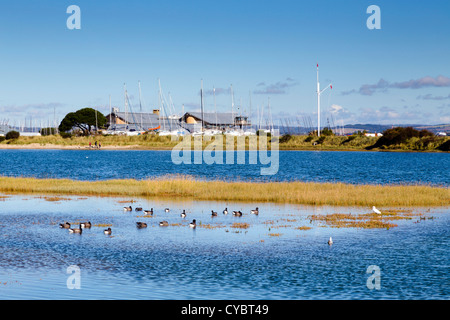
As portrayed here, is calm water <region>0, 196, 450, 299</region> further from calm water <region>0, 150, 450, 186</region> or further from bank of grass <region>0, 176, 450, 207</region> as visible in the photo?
calm water <region>0, 150, 450, 186</region>

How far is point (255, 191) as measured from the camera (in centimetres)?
5250

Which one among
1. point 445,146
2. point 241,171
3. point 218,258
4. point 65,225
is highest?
point 445,146

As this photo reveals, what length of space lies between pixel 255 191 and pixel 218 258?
26.8m

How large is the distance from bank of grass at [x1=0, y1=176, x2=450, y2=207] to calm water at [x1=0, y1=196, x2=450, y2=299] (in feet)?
24.2

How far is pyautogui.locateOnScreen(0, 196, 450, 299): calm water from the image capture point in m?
20.4

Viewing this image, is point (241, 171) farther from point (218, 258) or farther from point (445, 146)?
point (445, 146)

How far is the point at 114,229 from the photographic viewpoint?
33844mm

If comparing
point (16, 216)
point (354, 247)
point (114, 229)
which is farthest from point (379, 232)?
point (16, 216)

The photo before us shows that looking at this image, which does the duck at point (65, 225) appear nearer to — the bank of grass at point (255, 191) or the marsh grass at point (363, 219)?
the marsh grass at point (363, 219)

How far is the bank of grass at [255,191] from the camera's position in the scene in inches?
1850

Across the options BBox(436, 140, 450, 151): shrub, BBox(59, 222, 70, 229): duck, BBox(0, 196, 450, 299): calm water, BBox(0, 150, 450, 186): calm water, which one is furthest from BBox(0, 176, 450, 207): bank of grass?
BBox(436, 140, 450, 151): shrub

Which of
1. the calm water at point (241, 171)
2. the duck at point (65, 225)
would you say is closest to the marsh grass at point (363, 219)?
the duck at point (65, 225)

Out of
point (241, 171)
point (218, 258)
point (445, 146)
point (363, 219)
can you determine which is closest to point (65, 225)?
point (218, 258)
